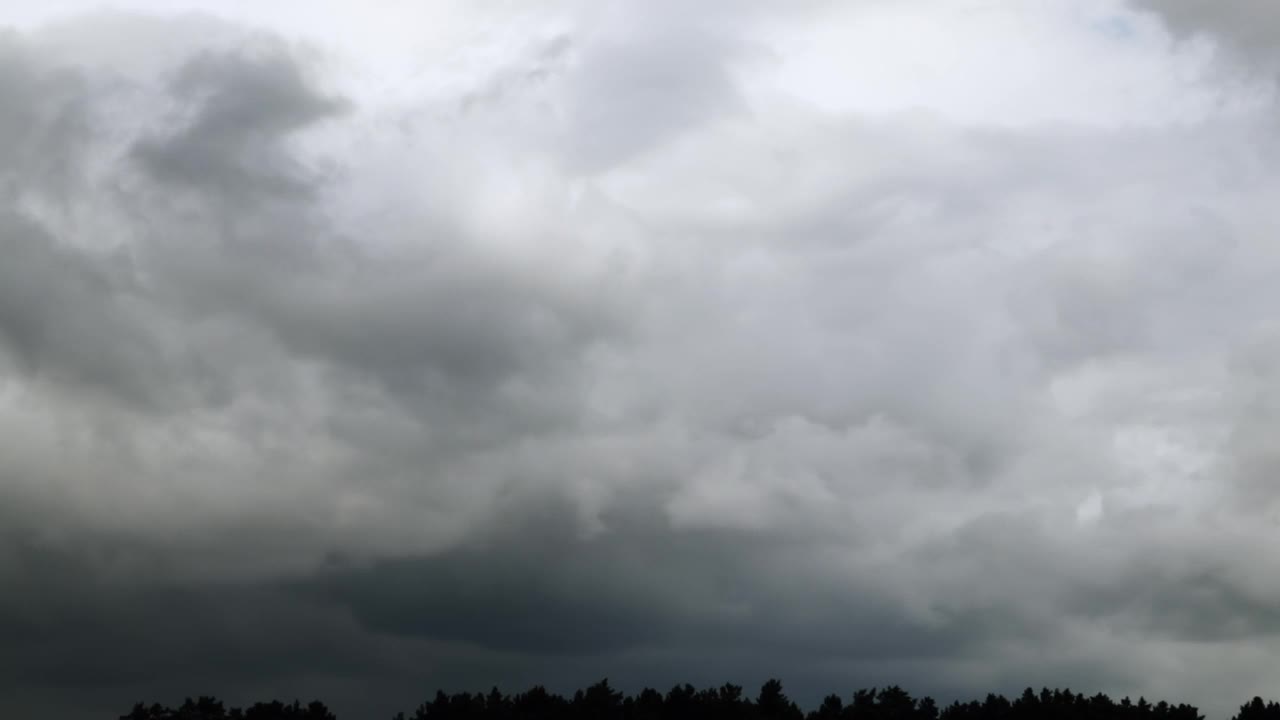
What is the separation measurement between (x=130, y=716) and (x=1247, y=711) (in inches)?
3494

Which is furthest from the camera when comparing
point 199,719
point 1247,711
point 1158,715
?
point 199,719

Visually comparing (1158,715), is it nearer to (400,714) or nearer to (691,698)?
(691,698)

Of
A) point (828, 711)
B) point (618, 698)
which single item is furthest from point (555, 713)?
point (828, 711)

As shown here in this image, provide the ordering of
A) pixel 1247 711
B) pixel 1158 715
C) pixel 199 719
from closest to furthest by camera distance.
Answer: pixel 1247 711 → pixel 1158 715 → pixel 199 719

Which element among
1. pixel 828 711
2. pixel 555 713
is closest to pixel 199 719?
pixel 555 713

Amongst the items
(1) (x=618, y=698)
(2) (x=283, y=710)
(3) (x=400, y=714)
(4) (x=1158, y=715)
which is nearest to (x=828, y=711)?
(1) (x=618, y=698)

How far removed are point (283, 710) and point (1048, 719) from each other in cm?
6454

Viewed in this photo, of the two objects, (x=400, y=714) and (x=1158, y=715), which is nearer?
(x=1158, y=715)

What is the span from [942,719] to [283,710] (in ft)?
185

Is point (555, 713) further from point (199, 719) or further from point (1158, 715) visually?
point (1158, 715)

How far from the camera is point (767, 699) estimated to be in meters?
133

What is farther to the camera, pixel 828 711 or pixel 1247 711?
pixel 828 711

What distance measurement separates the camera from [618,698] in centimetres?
13162

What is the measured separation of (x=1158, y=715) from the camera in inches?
5005
